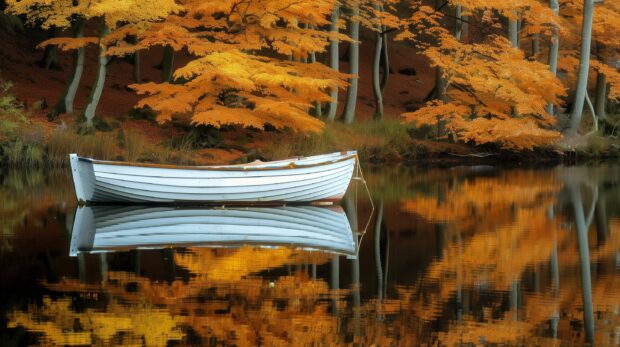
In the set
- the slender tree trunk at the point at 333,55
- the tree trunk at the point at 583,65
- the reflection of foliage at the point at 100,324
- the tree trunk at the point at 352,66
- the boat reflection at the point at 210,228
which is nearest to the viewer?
the reflection of foliage at the point at 100,324

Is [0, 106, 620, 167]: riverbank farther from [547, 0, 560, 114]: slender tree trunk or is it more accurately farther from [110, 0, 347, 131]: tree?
[547, 0, 560, 114]: slender tree trunk

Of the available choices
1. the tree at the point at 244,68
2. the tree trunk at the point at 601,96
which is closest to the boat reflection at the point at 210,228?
the tree at the point at 244,68

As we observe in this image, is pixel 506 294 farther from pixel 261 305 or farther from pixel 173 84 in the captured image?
pixel 173 84

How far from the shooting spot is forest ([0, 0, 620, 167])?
92.3 ft

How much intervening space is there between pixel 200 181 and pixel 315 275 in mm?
7906

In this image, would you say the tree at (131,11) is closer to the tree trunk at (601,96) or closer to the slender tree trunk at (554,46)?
the slender tree trunk at (554,46)

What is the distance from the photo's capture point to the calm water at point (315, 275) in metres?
9.16

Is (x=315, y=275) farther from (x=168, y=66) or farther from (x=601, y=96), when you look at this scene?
(x=601, y=96)

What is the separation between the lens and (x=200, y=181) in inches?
775

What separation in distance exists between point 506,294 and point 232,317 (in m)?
2.92

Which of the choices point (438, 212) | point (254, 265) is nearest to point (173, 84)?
point (438, 212)

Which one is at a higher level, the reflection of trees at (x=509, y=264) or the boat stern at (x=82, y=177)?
the boat stern at (x=82, y=177)

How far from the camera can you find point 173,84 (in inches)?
1194

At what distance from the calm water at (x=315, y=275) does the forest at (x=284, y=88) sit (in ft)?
25.3
